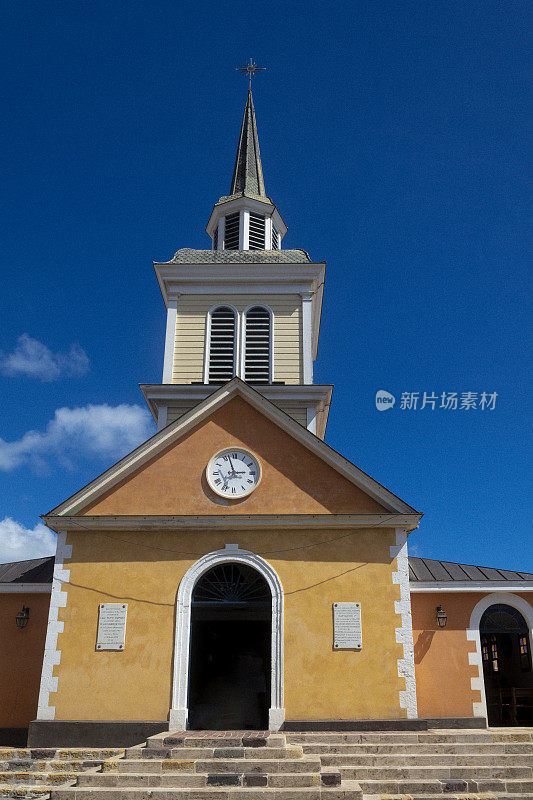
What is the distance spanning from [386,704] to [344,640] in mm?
1375

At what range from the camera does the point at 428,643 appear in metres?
14.9

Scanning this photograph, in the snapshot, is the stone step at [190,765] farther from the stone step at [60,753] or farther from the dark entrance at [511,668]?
the dark entrance at [511,668]

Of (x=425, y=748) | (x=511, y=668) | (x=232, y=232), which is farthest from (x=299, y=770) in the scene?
(x=232, y=232)

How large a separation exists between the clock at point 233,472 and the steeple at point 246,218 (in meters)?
10.5

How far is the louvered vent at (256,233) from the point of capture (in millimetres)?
24109

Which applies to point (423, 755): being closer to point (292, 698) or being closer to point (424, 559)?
point (292, 698)

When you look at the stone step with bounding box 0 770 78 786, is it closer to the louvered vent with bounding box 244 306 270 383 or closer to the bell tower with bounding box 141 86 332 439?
the bell tower with bounding box 141 86 332 439

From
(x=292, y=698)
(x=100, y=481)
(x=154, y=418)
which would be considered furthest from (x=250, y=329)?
(x=292, y=698)

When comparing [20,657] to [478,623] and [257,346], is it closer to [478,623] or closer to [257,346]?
[478,623]

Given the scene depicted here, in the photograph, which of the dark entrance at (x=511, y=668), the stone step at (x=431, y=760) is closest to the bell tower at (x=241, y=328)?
the dark entrance at (x=511, y=668)

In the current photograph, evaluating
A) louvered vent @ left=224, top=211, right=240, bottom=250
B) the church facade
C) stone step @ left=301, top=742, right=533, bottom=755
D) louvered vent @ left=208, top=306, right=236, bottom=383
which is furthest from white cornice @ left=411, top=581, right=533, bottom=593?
louvered vent @ left=224, top=211, right=240, bottom=250

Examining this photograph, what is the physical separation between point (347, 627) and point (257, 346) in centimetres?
984

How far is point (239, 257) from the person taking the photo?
22578 millimetres

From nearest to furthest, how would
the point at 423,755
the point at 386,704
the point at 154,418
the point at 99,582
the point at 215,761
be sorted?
the point at 215,761 < the point at 423,755 < the point at 386,704 < the point at 99,582 < the point at 154,418
